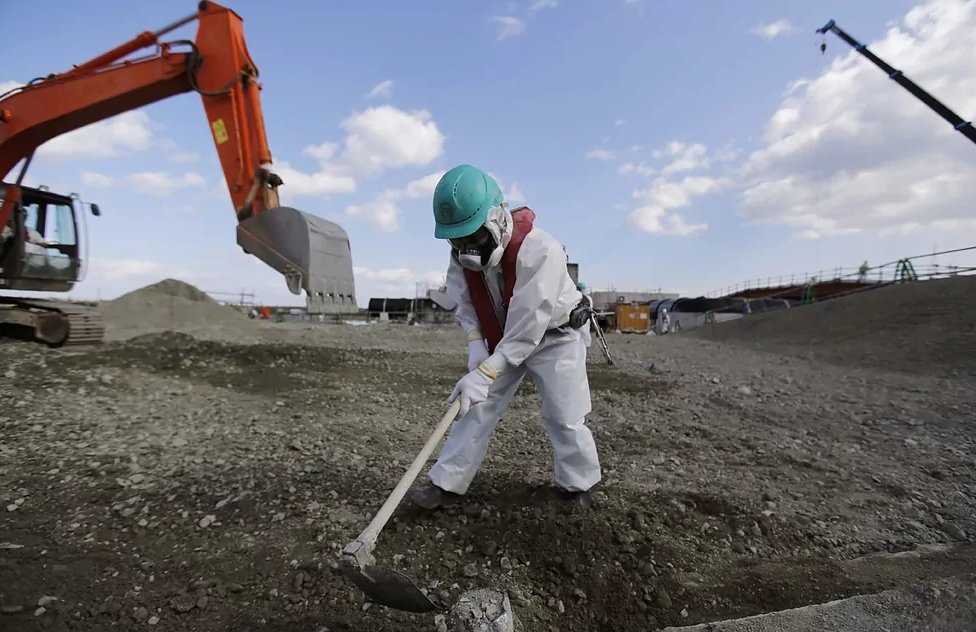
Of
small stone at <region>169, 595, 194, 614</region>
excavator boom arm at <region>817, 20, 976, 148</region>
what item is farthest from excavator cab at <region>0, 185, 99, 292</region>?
excavator boom arm at <region>817, 20, 976, 148</region>

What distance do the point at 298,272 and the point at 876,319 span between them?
12637mm

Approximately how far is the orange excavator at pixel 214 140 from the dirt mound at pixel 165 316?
5.79 metres

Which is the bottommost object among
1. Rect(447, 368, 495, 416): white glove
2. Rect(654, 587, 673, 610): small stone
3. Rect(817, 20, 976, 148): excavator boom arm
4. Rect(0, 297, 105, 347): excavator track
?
Rect(654, 587, 673, 610): small stone

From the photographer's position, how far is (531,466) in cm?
350

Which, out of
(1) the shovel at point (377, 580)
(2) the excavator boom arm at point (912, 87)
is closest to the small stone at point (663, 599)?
(1) the shovel at point (377, 580)

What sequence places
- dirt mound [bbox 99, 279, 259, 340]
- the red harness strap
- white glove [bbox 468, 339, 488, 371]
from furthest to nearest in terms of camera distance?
dirt mound [bbox 99, 279, 259, 340] < white glove [bbox 468, 339, 488, 371] < the red harness strap

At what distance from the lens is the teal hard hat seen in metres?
2.33

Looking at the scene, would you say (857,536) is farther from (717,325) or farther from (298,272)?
(717,325)

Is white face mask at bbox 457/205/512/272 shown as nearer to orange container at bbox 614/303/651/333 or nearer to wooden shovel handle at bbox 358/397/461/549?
wooden shovel handle at bbox 358/397/461/549

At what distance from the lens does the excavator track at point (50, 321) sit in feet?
24.2

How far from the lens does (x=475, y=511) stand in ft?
9.01

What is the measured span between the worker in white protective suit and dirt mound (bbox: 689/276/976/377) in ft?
26.8

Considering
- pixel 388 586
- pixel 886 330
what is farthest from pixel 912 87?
pixel 388 586

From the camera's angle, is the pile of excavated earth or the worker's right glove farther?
the worker's right glove
